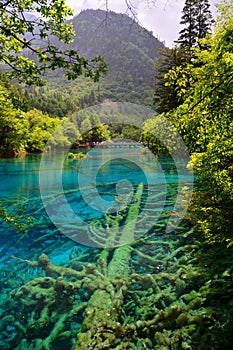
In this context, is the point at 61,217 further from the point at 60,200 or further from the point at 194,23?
the point at 194,23

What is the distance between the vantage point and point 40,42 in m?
2.95

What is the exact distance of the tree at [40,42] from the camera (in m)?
2.70

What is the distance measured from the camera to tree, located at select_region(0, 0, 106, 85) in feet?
8.85

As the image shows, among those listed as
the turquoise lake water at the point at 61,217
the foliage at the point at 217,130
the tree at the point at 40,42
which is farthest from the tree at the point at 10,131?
the tree at the point at 40,42

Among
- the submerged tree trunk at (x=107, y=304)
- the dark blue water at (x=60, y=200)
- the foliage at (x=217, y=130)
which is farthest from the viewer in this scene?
the dark blue water at (x=60, y=200)

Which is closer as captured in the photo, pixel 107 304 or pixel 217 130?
pixel 217 130

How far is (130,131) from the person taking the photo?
55.3m

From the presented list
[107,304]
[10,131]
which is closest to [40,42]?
[107,304]

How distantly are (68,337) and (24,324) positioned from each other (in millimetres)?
873

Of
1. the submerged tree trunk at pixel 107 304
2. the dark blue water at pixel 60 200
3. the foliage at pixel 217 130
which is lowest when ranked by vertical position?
the submerged tree trunk at pixel 107 304

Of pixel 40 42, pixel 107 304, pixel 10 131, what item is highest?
pixel 10 131

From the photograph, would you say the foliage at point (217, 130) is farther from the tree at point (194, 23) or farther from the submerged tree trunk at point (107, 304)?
the tree at point (194, 23)

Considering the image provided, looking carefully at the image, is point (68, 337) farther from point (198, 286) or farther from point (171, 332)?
point (198, 286)

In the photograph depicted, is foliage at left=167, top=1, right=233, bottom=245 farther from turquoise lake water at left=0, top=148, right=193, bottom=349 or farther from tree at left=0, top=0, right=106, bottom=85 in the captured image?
turquoise lake water at left=0, top=148, right=193, bottom=349
